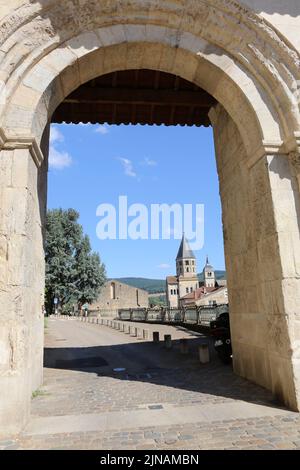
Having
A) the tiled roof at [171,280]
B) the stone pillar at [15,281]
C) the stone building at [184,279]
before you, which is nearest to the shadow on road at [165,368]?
the stone pillar at [15,281]

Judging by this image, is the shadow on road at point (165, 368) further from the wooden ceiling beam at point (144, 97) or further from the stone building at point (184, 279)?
the stone building at point (184, 279)

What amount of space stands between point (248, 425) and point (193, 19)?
18.4 ft

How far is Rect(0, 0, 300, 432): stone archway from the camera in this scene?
4.27 metres

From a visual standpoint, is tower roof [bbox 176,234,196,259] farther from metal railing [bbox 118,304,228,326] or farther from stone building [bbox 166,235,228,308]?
metal railing [bbox 118,304,228,326]

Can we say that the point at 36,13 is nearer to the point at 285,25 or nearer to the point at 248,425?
the point at 285,25

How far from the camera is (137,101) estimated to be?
771 cm

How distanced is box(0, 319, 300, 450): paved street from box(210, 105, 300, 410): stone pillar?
412 millimetres

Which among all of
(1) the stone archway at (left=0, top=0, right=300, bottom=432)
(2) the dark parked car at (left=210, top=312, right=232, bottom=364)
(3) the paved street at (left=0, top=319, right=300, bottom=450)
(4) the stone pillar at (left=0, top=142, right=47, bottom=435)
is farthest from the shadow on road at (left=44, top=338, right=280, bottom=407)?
(4) the stone pillar at (left=0, top=142, right=47, bottom=435)

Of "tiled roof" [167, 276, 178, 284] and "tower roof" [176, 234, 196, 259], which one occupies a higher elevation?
"tower roof" [176, 234, 196, 259]

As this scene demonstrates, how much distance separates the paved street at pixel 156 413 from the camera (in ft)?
11.5

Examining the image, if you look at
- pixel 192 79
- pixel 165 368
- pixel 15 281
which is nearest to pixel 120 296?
pixel 165 368

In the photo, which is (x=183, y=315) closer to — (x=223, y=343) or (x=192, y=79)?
(x=223, y=343)

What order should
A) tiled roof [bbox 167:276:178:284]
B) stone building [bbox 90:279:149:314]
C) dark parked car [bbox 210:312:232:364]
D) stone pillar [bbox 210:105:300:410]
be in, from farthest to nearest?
tiled roof [bbox 167:276:178:284] < stone building [bbox 90:279:149:314] < dark parked car [bbox 210:312:232:364] < stone pillar [bbox 210:105:300:410]

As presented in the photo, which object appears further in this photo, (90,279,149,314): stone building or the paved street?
(90,279,149,314): stone building
